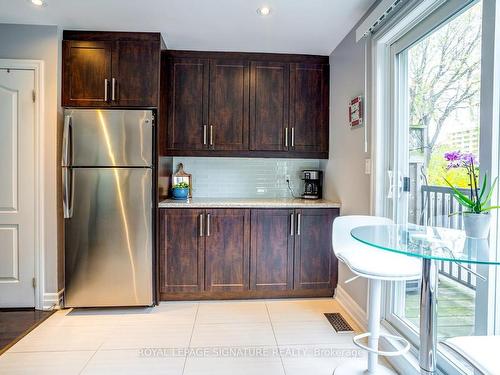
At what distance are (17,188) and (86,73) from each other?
1172 millimetres

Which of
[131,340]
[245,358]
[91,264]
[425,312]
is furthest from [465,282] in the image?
[91,264]

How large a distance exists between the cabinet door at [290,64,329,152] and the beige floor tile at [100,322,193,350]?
201cm

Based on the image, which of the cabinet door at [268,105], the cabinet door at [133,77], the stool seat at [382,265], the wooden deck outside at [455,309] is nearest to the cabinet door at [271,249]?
the cabinet door at [268,105]

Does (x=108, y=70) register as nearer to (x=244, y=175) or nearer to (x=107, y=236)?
(x=107, y=236)

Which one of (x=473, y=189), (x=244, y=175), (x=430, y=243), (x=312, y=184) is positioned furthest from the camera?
(x=244, y=175)

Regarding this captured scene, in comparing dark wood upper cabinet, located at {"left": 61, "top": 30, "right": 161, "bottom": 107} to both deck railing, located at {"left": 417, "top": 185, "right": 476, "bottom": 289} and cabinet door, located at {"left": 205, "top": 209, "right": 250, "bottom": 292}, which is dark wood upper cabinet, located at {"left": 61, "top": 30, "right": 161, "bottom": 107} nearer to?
cabinet door, located at {"left": 205, "top": 209, "right": 250, "bottom": 292}

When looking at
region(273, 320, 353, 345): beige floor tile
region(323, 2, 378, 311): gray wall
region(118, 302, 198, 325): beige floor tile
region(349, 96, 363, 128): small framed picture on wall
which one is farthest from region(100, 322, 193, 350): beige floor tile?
region(349, 96, 363, 128): small framed picture on wall

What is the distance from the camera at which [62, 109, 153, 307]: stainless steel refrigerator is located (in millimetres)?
2514

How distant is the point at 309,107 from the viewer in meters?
3.10

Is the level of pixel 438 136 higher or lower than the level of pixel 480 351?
higher

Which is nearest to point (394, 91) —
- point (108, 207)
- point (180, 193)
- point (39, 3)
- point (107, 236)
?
point (180, 193)

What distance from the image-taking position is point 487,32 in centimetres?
133

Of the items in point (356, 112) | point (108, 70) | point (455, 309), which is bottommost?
point (455, 309)

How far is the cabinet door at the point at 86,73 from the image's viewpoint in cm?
262
